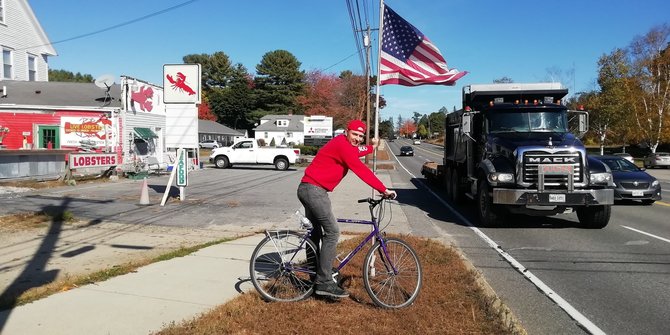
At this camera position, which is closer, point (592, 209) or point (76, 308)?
point (76, 308)

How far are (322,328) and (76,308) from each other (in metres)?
2.39

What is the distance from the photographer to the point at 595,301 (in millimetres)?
5664

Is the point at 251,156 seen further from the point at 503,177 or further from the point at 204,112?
the point at 204,112

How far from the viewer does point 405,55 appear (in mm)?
11156

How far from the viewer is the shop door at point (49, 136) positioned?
24.3m

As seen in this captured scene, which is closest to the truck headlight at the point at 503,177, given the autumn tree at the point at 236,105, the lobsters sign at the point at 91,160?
the lobsters sign at the point at 91,160

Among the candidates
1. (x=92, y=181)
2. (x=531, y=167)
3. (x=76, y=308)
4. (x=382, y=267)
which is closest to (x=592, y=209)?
(x=531, y=167)

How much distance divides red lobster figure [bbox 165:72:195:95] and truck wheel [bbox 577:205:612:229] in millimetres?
11237

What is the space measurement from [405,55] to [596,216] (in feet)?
17.3

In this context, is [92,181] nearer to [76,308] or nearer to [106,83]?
[106,83]

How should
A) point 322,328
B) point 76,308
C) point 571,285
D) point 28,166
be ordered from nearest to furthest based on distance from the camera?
point 322,328
point 76,308
point 571,285
point 28,166

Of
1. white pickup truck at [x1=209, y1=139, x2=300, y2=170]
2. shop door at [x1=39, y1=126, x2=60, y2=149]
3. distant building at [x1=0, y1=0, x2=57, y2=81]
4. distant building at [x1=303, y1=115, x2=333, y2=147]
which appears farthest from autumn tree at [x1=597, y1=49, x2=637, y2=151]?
distant building at [x1=0, y1=0, x2=57, y2=81]

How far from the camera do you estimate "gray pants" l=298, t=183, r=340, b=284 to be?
4.91m

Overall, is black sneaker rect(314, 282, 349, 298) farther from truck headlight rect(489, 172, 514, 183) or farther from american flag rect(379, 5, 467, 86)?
american flag rect(379, 5, 467, 86)
